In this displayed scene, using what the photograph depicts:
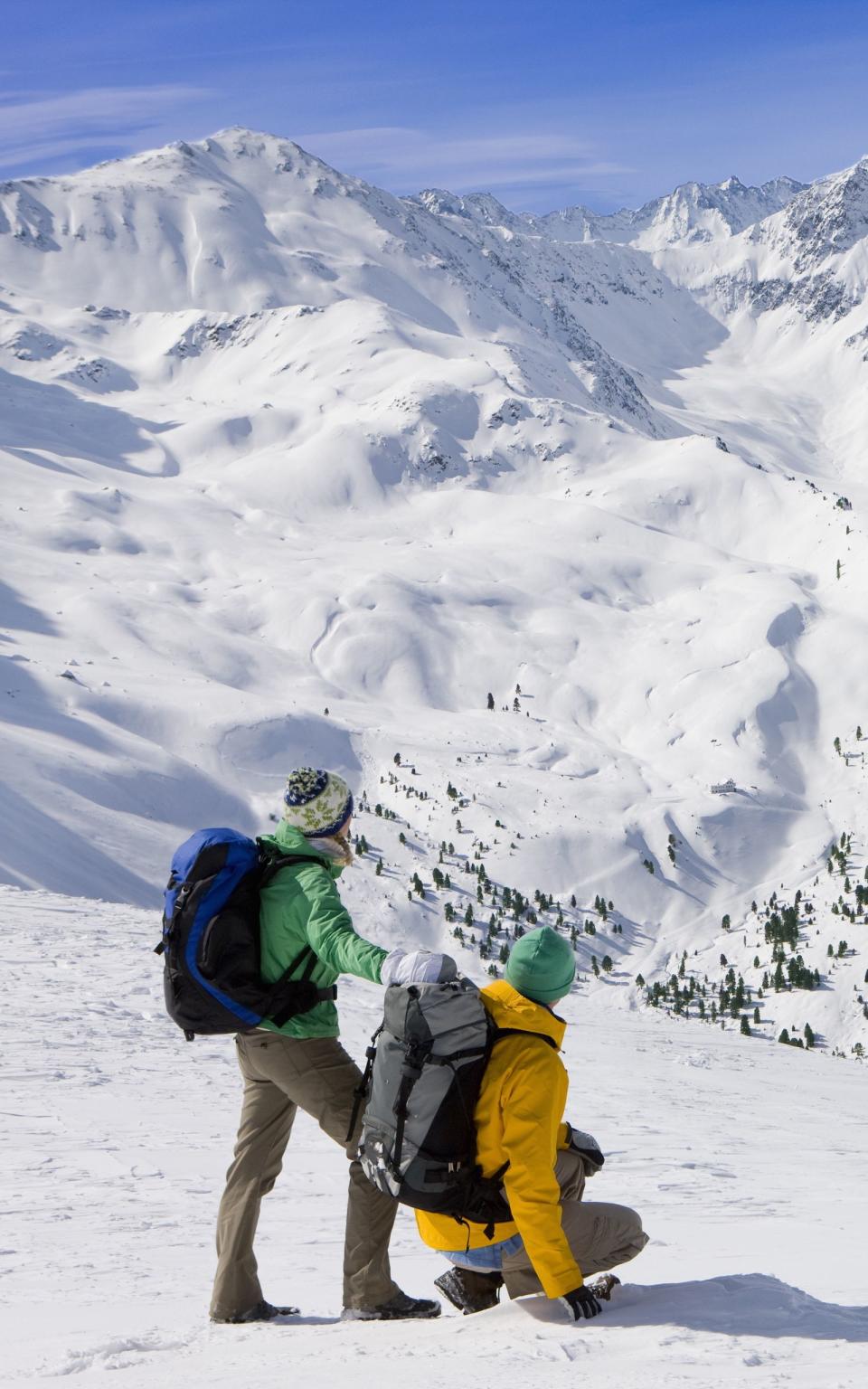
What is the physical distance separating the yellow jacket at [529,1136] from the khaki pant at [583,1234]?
295 mm

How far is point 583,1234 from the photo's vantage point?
19.2 ft

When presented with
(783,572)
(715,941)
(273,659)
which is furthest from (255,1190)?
(783,572)

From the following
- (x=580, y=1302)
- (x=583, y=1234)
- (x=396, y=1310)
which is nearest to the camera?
(x=580, y=1302)

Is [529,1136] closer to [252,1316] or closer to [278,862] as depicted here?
[278,862]

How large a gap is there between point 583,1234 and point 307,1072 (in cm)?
158

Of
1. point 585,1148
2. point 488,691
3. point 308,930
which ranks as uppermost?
point 488,691

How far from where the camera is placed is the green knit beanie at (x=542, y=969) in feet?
18.3

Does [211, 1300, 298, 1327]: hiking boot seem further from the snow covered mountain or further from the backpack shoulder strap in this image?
the snow covered mountain

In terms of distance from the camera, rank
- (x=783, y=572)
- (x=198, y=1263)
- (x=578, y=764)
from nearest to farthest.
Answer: (x=198, y=1263), (x=578, y=764), (x=783, y=572)

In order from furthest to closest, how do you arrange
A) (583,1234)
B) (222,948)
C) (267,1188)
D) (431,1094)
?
(267,1188) → (222,948) → (583,1234) → (431,1094)

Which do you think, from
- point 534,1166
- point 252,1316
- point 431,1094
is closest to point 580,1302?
point 534,1166

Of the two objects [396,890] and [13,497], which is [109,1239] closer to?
[396,890]

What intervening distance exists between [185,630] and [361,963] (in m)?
133

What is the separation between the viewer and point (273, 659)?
136375 millimetres
